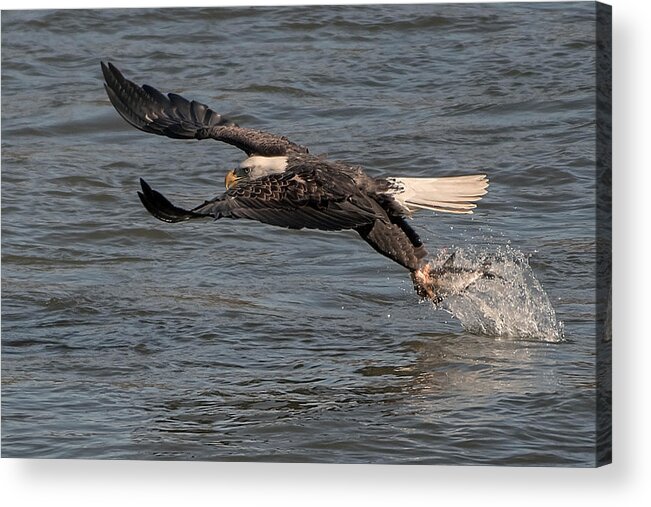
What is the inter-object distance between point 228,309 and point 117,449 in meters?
0.60

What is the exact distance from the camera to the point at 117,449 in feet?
20.6

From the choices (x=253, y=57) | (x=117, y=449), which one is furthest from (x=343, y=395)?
(x=253, y=57)

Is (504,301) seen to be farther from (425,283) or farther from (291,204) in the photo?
(291,204)

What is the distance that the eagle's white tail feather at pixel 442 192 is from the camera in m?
6.12

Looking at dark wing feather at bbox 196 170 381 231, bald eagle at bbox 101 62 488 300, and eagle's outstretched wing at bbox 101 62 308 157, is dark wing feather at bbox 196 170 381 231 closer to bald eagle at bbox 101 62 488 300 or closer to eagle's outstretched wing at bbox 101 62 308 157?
bald eagle at bbox 101 62 488 300

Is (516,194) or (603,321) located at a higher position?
(516,194)

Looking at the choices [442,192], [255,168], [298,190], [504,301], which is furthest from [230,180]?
[504,301]

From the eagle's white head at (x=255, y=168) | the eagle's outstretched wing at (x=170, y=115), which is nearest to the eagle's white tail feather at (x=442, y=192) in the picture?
the eagle's white head at (x=255, y=168)

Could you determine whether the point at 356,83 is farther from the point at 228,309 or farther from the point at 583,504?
the point at 583,504

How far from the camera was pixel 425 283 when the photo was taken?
6195 millimetres

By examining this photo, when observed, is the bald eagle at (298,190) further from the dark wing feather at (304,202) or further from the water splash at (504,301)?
the water splash at (504,301)

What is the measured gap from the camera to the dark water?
6.01 meters

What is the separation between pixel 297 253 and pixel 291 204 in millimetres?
243

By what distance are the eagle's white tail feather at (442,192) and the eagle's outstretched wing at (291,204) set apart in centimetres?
10
